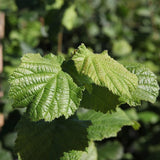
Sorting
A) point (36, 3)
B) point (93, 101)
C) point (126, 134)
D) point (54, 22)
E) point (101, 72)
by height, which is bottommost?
point (126, 134)

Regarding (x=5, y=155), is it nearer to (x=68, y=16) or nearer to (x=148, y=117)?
(x=68, y=16)

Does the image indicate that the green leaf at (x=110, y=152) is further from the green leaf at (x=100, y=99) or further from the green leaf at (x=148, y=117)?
the green leaf at (x=100, y=99)

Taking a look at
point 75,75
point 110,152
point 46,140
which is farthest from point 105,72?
point 110,152

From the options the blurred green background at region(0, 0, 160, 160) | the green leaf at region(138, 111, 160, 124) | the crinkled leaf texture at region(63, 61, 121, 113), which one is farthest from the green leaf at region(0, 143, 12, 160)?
the green leaf at region(138, 111, 160, 124)

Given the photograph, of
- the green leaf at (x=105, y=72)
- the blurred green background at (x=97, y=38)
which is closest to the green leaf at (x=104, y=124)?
the green leaf at (x=105, y=72)

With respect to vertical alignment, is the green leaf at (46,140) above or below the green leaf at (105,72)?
below

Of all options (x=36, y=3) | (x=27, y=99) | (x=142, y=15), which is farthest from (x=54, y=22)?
(x=142, y=15)

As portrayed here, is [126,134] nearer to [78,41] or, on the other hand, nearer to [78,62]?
[78,41]
